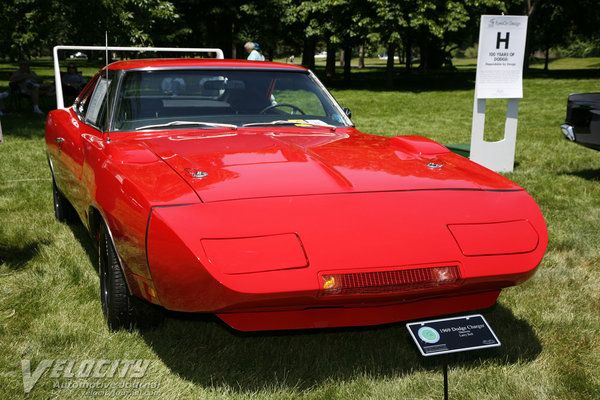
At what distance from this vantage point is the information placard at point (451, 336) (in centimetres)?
232

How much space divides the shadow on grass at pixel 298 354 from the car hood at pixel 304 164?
0.61m

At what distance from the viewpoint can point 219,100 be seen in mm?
4258

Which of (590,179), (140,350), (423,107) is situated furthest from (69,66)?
(140,350)

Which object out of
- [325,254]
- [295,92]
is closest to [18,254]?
[295,92]

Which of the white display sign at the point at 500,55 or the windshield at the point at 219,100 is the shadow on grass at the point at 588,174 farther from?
the windshield at the point at 219,100

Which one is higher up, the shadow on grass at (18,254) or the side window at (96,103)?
the side window at (96,103)

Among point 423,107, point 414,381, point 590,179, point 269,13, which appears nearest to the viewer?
point 414,381

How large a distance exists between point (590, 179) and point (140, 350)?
6.34m

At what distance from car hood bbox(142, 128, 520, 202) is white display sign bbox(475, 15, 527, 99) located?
15.4 feet

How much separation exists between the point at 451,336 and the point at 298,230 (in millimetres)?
713

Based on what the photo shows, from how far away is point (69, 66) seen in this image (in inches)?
607

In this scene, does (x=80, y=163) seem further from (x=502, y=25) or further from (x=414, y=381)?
(x=502, y=25)

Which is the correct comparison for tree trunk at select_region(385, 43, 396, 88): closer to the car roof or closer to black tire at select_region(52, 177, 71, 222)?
black tire at select_region(52, 177, 71, 222)

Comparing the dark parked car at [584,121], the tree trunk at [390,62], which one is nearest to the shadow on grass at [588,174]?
the dark parked car at [584,121]
